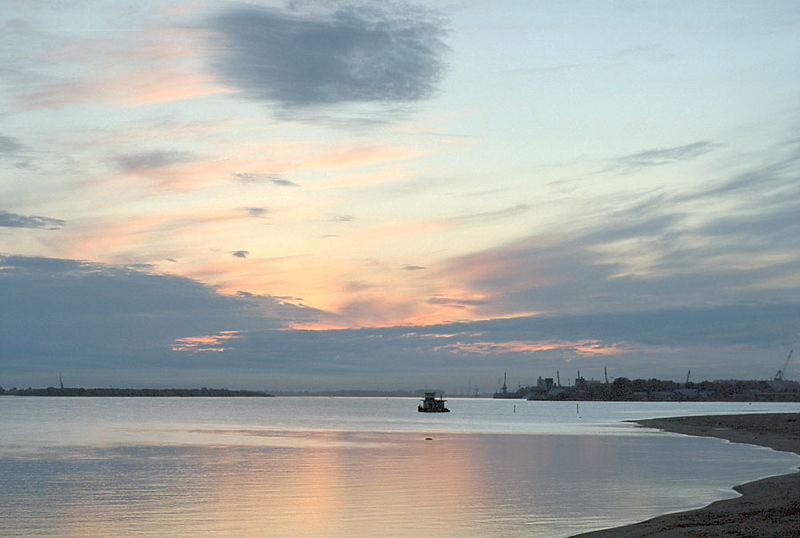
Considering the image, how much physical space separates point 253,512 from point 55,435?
80.0m

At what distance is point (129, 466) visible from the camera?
62938 millimetres

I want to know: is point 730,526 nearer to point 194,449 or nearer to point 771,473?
point 771,473

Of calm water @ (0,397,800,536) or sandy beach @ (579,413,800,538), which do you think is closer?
sandy beach @ (579,413,800,538)

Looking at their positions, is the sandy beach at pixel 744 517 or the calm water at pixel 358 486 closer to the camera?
the sandy beach at pixel 744 517

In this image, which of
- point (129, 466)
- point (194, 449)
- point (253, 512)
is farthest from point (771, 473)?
point (194, 449)

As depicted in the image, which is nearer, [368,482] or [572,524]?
[572,524]

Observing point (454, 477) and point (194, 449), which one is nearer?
point (454, 477)

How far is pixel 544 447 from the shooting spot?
88.2 metres

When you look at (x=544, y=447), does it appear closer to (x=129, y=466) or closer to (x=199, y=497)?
(x=129, y=466)

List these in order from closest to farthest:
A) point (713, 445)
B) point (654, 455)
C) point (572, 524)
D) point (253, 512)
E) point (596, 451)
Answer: point (572, 524) → point (253, 512) → point (654, 455) → point (596, 451) → point (713, 445)

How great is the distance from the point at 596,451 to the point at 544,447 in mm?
8850

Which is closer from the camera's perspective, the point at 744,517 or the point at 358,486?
the point at 744,517

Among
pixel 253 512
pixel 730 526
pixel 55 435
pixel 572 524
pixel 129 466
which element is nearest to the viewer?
pixel 730 526

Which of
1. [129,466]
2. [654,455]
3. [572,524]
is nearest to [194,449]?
[129,466]
